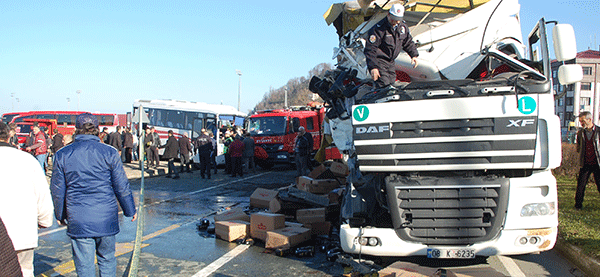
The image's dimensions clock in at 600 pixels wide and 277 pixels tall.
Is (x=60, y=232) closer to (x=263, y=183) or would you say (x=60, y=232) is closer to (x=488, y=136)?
(x=488, y=136)

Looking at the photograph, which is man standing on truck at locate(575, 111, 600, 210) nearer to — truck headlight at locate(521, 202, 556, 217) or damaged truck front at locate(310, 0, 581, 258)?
damaged truck front at locate(310, 0, 581, 258)

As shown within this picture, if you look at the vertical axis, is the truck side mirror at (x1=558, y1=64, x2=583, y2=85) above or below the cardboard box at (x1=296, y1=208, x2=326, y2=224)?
above

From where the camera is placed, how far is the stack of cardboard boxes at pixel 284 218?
6.44 meters

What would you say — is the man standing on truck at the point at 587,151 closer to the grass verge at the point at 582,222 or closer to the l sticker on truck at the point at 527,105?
the grass verge at the point at 582,222

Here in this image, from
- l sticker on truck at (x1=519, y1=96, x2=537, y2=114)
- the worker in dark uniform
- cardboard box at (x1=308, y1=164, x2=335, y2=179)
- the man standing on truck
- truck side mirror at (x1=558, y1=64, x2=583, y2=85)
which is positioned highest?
the worker in dark uniform

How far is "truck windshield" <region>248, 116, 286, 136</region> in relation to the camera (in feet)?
66.3

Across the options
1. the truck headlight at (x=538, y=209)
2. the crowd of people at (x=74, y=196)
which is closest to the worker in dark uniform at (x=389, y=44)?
the truck headlight at (x=538, y=209)

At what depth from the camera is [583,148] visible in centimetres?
832

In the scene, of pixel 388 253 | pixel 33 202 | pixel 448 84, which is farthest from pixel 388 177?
pixel 33 202

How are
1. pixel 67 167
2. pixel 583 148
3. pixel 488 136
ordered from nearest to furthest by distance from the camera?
1. pixel 67 167
2. pixel 488 136
3. pixel 583 148

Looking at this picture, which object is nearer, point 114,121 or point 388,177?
point 388,177

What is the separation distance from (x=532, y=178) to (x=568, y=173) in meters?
10.3

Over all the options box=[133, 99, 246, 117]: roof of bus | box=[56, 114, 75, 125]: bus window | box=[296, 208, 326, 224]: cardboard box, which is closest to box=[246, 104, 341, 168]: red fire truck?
box=[133, 99, 246, 117]: roof of bus

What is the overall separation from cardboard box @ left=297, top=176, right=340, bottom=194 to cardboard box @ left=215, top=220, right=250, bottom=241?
1879mm
